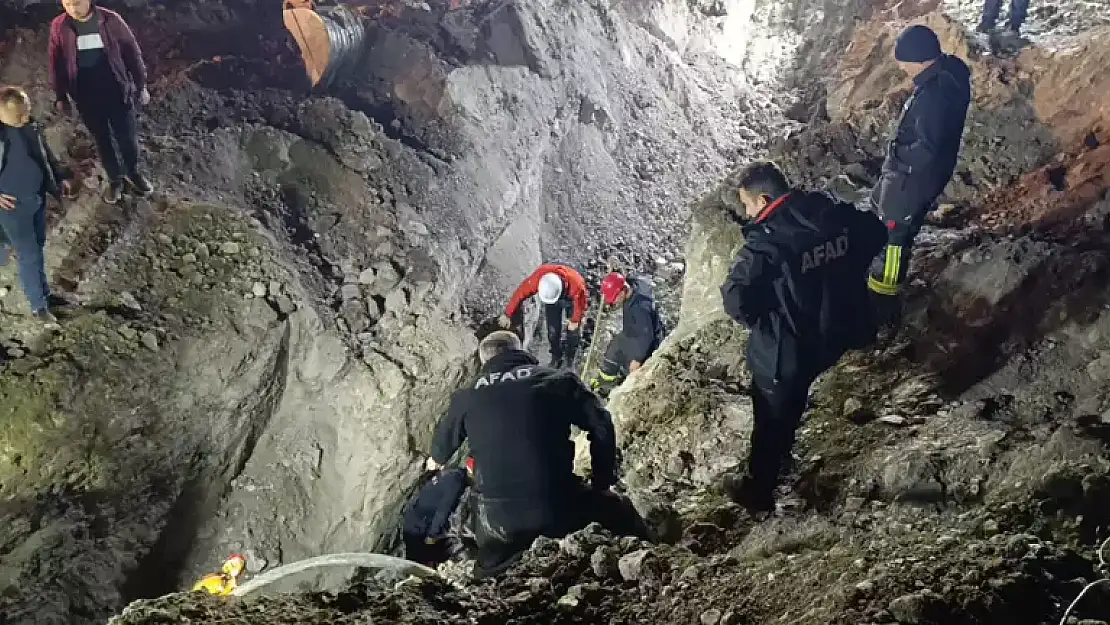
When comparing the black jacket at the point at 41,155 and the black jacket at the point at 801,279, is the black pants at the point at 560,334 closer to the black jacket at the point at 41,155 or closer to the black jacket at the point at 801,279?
the black jacket at the point at 801,279

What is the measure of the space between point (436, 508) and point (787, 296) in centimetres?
201

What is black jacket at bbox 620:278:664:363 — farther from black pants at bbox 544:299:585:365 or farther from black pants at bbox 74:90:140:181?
black pants at bbox 74:90:140:181

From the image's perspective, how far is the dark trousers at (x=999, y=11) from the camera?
5.95m

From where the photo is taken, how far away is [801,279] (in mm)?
2844

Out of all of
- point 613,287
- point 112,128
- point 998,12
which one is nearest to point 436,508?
point 613,287

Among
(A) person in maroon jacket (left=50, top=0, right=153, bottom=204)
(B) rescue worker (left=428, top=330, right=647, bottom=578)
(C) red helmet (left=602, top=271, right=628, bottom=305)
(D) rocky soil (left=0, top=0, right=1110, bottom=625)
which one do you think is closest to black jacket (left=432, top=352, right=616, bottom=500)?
(B) rescue worker (left=428, top=330, right=647, bottom=578)

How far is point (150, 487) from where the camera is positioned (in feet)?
13.7

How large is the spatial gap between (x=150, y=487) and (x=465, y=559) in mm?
2171

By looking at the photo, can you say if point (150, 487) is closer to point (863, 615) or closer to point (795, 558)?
point (795, 558)

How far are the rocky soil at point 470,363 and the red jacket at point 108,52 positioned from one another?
474 millimetres

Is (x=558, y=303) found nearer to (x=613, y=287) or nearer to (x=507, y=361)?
(x=613, y=287)

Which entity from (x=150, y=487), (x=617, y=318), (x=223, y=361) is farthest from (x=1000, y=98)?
(x=150, y=487)

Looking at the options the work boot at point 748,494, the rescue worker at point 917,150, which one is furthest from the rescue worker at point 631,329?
the work boot at point 748,494

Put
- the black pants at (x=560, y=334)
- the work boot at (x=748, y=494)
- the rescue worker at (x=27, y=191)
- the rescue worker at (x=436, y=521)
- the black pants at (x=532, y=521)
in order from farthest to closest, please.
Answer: the black pants at (x=560, y=334) → the rescue worker at (x=27, y=191) → the rescue worker at (x=436, y=521) → the work boot at (x=748, y=494) → the black pants at (x=532, y=521)
